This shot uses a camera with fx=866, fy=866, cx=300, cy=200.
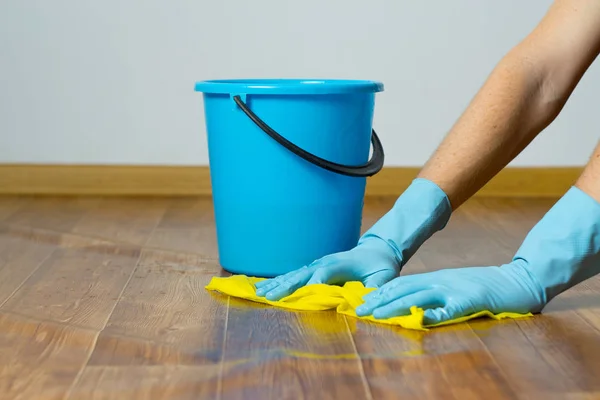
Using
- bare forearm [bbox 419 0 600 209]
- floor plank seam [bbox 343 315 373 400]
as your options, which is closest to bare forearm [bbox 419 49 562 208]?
bare forearm [bbox 419 0 600 209]

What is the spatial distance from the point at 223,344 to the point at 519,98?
598 millimetres

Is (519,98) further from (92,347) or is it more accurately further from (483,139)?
(92,347)

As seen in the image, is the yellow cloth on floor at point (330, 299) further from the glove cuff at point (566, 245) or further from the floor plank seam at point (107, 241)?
the floor plank seam at point (107, 241)

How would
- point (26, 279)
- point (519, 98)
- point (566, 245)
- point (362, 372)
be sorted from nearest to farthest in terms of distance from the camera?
1. point (362, 372)
2. point (566, 245)
3. point (519, 98)
4. point (26, 279)

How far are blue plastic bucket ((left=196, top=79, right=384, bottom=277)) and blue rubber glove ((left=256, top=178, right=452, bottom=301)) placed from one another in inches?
4.1

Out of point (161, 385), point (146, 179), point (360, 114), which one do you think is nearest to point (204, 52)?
point (146, 179)

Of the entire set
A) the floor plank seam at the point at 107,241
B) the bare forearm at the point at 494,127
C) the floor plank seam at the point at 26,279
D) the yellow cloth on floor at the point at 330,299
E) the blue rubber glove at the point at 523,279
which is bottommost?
the floor plank seam at the point at 107,241

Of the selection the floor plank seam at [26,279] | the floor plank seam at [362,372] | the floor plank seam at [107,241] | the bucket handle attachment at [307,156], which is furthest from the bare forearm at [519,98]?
the floor plank seam at [26,279]

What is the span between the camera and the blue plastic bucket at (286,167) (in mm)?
1393

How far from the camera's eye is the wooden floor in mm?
950

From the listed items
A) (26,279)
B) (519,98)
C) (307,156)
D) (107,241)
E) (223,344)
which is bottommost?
(107,241)

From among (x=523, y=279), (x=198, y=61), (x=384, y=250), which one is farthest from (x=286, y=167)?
(x=198, y=61)

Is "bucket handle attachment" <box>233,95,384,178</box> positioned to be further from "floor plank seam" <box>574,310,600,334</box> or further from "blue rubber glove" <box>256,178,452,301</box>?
"floor plank seam" <box>574,310,600,334</box>

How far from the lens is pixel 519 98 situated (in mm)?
1330
